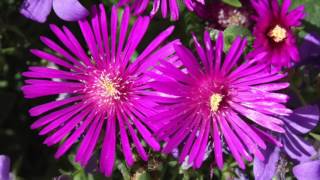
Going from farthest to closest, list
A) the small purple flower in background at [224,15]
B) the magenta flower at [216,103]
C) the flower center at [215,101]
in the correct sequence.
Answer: the small purple flower in background at [224,15] < the flower center at [215,101] < the magenta flower at [216,103]

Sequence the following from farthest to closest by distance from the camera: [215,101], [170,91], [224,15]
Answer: [224,15], [215,101], [170,91]

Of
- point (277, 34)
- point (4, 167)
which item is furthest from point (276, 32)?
point (4, 167)

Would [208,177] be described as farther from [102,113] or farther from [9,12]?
[9,12]

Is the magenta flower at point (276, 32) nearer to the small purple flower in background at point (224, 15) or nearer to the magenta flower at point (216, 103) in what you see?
the magenta flower at point (216, 103)

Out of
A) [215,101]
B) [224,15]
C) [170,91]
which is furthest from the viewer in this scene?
[224,15]

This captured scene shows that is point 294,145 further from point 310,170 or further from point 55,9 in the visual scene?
point 55,9

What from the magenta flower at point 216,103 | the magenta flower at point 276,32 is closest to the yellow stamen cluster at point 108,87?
the magenta flower at point 216,103

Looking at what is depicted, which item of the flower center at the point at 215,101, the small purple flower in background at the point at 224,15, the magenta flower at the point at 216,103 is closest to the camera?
the magenta flower at the point at 216,103
